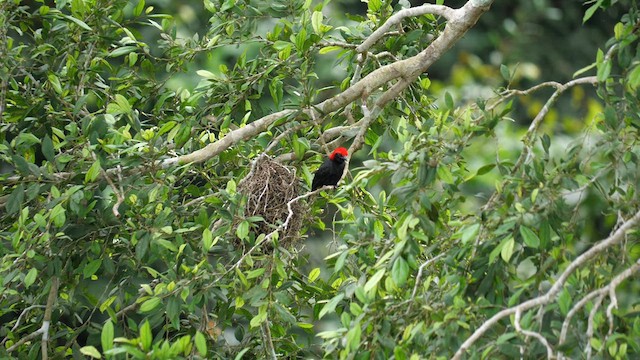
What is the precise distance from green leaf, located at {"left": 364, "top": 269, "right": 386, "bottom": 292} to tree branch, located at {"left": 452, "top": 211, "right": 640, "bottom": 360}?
395 mm

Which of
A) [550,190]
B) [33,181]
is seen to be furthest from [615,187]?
[33,181]

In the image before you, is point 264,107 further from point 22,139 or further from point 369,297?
point 369,297

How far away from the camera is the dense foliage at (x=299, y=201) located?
3.43 meters

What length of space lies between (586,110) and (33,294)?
3291 mm

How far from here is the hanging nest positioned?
468 centimetres

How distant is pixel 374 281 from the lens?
3.54m

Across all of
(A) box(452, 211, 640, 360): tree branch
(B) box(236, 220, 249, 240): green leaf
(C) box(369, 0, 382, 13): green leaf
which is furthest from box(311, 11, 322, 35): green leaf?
(A) box(452, 211, 640, 360): tree branch

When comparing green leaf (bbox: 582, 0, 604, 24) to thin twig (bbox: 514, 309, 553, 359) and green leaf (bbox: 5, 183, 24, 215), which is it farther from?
green leaf (bbox: 5, 183, 24, 215)

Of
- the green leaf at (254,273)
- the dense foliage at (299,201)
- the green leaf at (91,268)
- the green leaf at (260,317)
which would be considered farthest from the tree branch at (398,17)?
the green leaf at (91,268)

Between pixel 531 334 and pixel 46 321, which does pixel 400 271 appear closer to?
pixel 531 334

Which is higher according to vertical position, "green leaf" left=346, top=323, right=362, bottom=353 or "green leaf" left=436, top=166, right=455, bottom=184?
"green leaf" left=436, top=166, right=455, bottom=184

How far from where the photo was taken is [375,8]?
5277mm

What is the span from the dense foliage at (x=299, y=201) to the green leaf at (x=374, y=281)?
0.05ft

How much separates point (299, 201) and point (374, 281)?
1.36m
